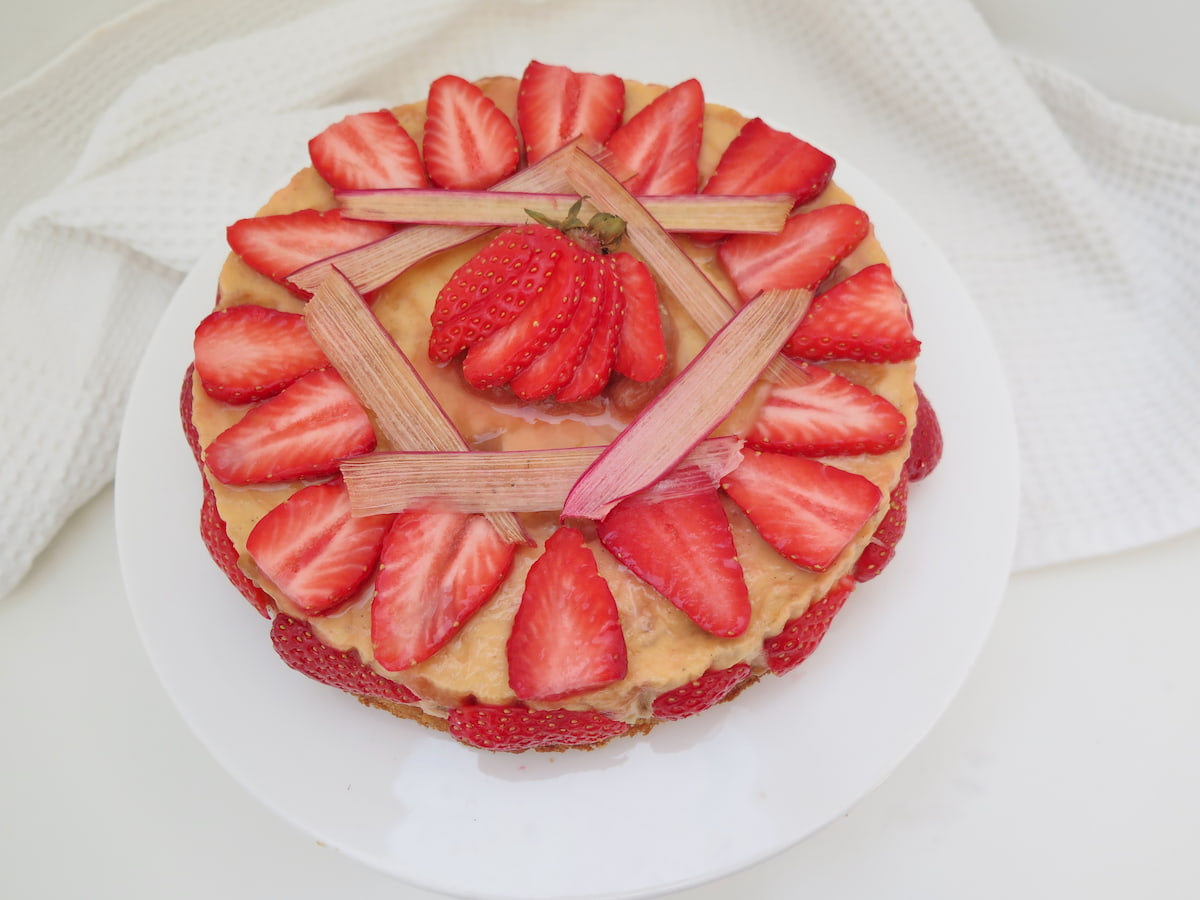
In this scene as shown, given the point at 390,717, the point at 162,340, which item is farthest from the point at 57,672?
the point at 390,717

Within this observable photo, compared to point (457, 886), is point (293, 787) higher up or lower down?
higher up

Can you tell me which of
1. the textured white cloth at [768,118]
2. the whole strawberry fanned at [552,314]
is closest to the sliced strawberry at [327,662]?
the whole strawberry fanned at [552,314]

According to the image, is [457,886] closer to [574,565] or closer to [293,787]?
[293,787]

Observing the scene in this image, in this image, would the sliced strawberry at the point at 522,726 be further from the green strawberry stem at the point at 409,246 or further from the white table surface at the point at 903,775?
the green strawberry stem at the point at 409,246

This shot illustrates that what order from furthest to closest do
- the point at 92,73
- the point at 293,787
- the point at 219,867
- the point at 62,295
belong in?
the point at 92,73 → the point at 62,295 → the point at 219,867 → the point at 293,787

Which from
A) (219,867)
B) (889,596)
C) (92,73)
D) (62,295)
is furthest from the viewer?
(92,73)

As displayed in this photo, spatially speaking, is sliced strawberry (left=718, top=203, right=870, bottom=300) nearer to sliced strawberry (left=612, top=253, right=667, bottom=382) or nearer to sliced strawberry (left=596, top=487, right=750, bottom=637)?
sliced strawberry (left=612, top=253, right=667, bottom=382)

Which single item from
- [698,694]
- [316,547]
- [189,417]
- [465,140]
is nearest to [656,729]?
[698,694]

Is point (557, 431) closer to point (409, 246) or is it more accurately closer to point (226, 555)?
point (409, 246)
